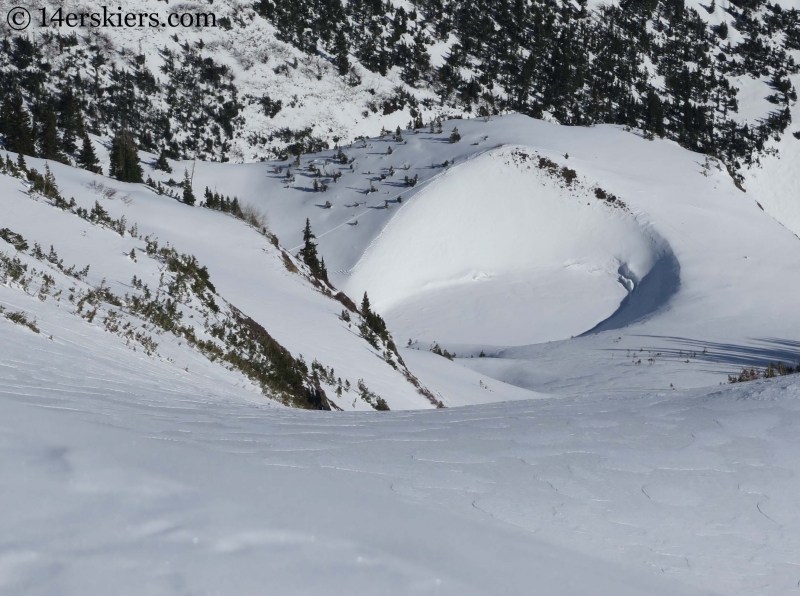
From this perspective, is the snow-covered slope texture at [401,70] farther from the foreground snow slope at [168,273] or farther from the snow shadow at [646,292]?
the foreground snow slope at [168,273]

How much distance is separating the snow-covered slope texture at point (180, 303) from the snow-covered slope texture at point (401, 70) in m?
29.8

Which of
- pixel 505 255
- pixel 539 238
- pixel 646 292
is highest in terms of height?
pixel 539 238

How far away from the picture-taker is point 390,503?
2.83 m

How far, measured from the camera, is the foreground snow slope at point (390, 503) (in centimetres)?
224

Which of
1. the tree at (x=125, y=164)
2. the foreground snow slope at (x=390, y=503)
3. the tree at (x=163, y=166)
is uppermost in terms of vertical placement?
the tree at (x=163, y=166)

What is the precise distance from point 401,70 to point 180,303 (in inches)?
2330

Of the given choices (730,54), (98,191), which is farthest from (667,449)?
(730,54)

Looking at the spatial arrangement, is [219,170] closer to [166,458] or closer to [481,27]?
[166,458]

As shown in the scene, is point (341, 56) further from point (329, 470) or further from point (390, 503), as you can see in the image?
point (390, 503)

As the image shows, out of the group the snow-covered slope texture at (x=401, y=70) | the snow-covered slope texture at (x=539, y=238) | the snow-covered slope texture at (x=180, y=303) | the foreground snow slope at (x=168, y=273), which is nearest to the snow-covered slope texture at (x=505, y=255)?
the snow-covered slope texture at (x=539, y=238)

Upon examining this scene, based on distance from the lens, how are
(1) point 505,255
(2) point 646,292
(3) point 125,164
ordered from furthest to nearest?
(1) point 505,255 → (3) point 125,164 → (2) point 646,292

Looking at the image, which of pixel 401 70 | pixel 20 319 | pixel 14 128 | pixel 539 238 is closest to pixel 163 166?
pixel 14 128

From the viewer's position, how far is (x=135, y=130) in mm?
53062

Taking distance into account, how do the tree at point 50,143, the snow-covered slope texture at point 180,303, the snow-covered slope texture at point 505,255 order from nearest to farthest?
the snow-covered slope texture at point 180,303
the snow-covered slope texture at point 505,255
the tree at point 50,143
